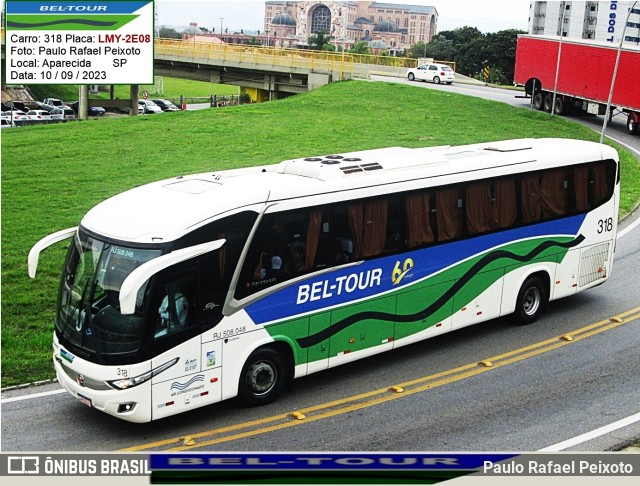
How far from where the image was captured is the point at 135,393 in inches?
426

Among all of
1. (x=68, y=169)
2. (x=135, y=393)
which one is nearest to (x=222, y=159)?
(x=68, y=169)

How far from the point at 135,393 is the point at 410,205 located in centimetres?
529

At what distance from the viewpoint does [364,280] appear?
43.2 feet

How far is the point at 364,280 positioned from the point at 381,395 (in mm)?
1693

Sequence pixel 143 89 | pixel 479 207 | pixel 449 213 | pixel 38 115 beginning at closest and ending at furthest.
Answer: pixel 449 213
pixel 479 207
pixel 38 115
pixel 143 89

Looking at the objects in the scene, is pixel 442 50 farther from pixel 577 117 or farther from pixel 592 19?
pixel 577 117

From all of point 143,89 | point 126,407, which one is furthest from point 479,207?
point 143,89

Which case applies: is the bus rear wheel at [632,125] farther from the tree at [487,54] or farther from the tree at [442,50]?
the tree at [442,50]

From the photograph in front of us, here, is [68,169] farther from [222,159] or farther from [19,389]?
[19,389]

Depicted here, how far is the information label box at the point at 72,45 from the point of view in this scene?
17734 millimetres

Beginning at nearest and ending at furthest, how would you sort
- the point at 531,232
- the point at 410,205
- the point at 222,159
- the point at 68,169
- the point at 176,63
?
the point at 410,205, the point at 531,232, the point at 68,169, the point at 222,159, the point at 176,63

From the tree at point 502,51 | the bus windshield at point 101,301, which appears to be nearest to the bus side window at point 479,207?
the bus windshield at point 101,301

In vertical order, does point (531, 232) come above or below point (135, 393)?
above

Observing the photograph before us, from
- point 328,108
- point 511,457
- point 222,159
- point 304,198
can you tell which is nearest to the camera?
point 511,457
